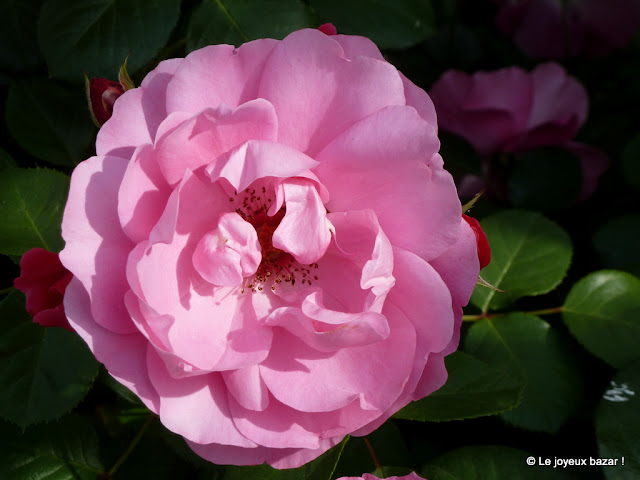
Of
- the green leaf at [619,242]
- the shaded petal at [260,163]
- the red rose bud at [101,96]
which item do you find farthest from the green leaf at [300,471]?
the green leaf at [619,242]

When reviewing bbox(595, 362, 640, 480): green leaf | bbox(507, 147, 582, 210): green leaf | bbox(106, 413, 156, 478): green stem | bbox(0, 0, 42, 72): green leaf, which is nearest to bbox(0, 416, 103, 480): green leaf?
bbox(106, 413, 156, 478): green stem

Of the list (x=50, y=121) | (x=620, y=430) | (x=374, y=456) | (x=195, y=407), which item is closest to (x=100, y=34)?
(x=50, y=121)

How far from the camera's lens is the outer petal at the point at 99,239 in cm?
64

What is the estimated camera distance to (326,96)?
0.73 metres

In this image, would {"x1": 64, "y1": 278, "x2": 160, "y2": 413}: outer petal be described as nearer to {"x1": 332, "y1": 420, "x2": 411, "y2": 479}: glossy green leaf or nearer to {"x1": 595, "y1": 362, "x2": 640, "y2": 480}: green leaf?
{"x1": 332, "y1": 420, "x2": 411, "y2": 479}: glossy green leaf

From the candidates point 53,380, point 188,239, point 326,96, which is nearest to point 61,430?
point 53,380

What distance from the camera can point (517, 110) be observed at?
4.83 ft

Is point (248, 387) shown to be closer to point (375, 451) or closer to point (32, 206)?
point (375, 451)

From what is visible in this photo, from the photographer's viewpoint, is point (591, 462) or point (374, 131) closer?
point (374, 131)

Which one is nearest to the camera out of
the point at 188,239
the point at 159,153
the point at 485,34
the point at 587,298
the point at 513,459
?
the point at 159,153

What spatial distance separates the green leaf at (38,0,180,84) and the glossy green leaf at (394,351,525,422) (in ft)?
2.01

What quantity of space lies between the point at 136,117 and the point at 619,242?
3.08 ft

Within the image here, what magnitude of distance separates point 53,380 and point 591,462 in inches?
29.4

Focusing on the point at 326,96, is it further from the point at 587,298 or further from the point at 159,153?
the point at 587,298
